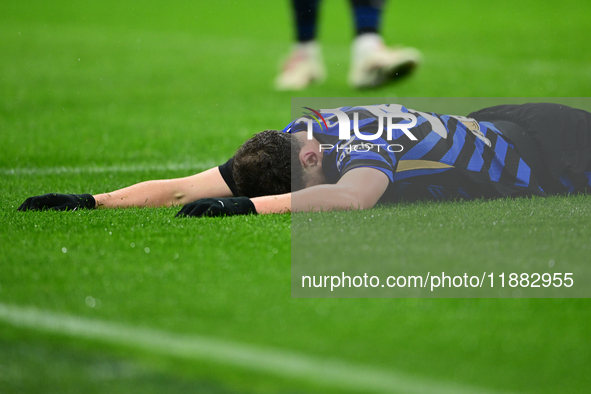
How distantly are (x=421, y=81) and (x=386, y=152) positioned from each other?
5.74 metres

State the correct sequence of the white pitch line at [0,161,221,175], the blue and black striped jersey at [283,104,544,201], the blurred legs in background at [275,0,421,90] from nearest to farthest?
the blue and black striped jersey at [283,104,544,201] < the white pitch line at [0,161,221,175] < the blurred legs in background at [275,0,421,90]

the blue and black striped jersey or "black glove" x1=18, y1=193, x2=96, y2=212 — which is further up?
the blue and black striped jersey

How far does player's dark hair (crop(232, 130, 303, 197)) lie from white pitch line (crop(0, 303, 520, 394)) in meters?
1.03

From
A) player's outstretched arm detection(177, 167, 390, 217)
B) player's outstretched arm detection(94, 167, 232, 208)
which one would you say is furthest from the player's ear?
player's outstretched arm detection(94, 167, 232, 208)

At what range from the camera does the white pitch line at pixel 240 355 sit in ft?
3.67

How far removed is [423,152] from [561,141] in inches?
25.7

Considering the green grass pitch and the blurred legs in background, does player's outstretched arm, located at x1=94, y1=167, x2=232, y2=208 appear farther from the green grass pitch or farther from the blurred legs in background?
the blurred legs in background

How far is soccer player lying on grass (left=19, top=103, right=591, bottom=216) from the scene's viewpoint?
2.14 meters

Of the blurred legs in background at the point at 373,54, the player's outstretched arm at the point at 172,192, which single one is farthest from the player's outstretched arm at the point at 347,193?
the blurred legs in background at the point at 373,54

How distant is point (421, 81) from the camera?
766 centimetres

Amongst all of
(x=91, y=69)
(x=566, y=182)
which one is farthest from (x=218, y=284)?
(x=91, y=69)

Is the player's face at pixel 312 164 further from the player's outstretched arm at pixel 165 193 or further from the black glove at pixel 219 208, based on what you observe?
the player's outstretched arm at pixel 165 193

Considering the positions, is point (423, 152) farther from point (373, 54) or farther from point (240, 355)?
point (373, 54)

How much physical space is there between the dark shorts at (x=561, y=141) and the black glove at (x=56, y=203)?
174cm
